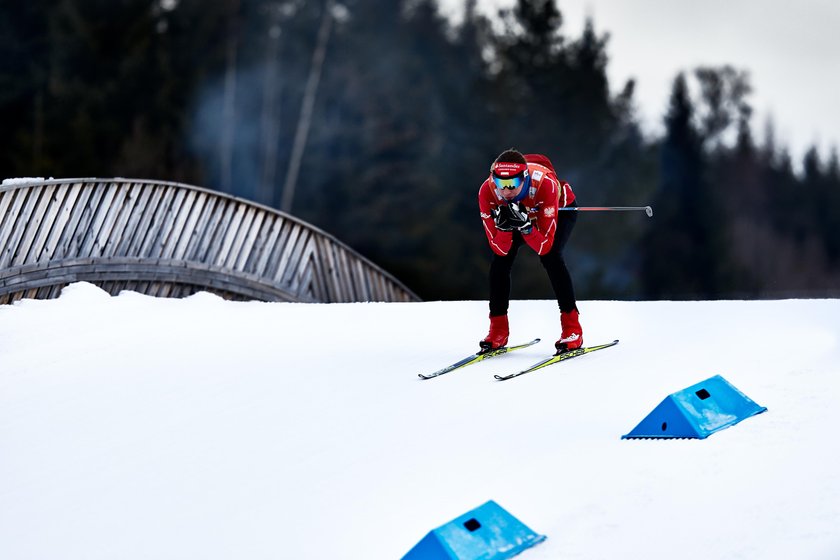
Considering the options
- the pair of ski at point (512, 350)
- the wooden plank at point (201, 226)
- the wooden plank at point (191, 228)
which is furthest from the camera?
the wooden plank at point (201, 226)

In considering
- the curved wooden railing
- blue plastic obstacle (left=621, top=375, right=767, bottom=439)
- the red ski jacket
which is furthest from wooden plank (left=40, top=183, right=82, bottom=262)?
blue plastic obstacle (left=621, top=375, right=767, bottom=439)

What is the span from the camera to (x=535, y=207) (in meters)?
7.97

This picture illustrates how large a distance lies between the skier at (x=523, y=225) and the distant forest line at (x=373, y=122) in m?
22.6

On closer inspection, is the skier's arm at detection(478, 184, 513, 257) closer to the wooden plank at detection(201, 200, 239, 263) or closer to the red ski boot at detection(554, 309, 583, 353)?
the red ski boot at detection(554, 309, 583, 353)

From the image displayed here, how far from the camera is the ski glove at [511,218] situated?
786 centimetres

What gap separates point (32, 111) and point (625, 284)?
20261mm

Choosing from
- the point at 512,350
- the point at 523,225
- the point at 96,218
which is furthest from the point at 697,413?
the point at 96,218

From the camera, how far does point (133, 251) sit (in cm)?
1170

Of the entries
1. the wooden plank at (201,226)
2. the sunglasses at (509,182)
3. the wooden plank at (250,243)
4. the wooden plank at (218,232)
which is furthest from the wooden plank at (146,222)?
the sunglasses at (509,182)

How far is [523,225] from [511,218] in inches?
4.3

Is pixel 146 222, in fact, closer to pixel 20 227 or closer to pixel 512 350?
pixel 20 227

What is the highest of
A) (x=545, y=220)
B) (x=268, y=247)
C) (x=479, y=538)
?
(x=545, y=220)

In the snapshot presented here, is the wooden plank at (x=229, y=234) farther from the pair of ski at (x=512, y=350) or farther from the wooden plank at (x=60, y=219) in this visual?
the pair of ski at (x=512, y=350)

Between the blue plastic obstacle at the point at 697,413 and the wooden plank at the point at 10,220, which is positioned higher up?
the wooden plank at the point at 10,220
